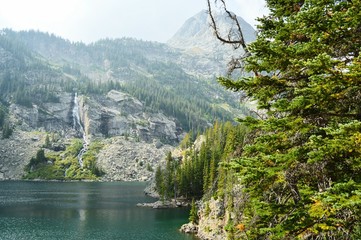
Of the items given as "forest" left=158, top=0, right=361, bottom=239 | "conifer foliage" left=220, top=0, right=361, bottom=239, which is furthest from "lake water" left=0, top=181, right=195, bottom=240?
"conifer foliage" left=220, top=0, right=361, bottom=239

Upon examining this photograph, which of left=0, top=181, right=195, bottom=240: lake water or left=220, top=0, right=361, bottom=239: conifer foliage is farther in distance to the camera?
left=0, top=181, right=195, bottom=240: lake water

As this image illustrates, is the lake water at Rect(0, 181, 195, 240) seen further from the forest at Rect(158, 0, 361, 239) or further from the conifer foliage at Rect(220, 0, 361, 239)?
the conifer foliage at Rect(220, 0, 361, 239)

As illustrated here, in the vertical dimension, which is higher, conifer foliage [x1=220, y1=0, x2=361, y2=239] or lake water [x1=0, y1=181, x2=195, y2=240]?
conifer foliage [x1=220, y1=0, x2=361, y2=239]

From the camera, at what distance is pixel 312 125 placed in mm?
10742

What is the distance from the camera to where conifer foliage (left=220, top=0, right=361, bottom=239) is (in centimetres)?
942

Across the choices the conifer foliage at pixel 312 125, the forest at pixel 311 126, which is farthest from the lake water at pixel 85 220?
the conifer foliage at pixel 312 125

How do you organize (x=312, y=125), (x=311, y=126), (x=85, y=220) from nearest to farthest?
1. (x=311, y=126)
2. (x=312, y=125)
3. (x=85, y=220)

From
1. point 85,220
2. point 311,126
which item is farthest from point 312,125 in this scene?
point 85,220

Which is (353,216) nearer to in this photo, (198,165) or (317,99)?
(317,99)

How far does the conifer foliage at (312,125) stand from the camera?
371 inches

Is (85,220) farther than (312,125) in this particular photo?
Yes

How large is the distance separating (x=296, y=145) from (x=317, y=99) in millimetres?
1957

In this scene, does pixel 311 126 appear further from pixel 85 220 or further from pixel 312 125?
pixel 85 220

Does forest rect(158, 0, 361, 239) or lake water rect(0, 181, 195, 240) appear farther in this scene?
lake water rect(0, 181, 195, 240)
